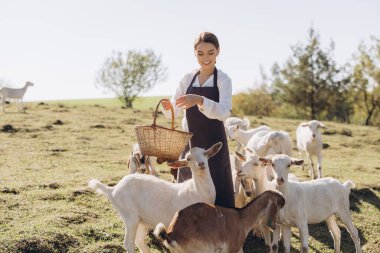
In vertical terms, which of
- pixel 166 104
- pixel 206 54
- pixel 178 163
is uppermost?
pixel 206 54

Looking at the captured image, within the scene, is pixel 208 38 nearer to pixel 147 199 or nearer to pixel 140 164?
pixel 147 199

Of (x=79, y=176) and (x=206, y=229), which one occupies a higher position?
(x=206, y=229)

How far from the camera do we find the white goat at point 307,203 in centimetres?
693

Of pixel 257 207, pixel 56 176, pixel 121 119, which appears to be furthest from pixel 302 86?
pixel 257 207

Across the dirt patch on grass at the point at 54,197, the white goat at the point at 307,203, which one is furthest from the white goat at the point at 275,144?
the dirt patch on grass at the point at 54,197

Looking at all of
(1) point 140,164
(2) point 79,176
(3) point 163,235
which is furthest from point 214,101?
(2) point 79,176

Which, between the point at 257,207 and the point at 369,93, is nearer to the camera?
the point at 257,207

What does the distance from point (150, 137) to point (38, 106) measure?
21527mm

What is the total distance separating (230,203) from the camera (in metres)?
5.69

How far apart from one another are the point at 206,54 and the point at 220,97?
0.50 meters

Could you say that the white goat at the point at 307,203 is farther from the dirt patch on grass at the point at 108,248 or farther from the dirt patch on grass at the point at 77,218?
the dirt patch on grass at the point at 77,218

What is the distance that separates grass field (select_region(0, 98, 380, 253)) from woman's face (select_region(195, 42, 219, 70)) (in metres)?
3.14

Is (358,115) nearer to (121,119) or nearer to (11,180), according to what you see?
(121,119)

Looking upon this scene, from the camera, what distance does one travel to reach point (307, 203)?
24.3 ft
